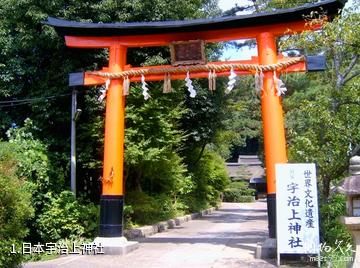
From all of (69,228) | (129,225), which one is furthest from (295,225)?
(129,225)

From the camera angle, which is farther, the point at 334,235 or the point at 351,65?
the point at 351,65

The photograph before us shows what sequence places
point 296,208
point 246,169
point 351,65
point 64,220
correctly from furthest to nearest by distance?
point 246,169, point 64,220, point 351,65, point 296,208

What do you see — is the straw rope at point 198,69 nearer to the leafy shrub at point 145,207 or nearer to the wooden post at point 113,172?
the wooden post at point 113,172

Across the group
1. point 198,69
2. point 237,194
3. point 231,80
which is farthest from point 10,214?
point 237,194

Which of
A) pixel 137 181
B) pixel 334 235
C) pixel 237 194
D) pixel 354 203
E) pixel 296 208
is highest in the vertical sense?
pixel 137 181

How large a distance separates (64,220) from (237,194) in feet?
116

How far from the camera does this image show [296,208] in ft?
31.1

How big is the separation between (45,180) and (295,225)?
6.88m

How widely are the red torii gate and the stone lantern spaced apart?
3.64 meters

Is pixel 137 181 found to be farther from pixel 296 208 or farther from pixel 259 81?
pixel 296 208

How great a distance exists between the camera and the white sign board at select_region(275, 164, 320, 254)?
9344 mm

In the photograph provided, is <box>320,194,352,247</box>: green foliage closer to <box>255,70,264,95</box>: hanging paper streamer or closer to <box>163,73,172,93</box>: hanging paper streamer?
<box>255,70,264,95</box>: hanging paper streamer

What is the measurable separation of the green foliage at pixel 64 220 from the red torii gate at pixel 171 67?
4.59 ft

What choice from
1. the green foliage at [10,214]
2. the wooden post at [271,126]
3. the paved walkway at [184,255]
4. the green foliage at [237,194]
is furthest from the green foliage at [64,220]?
the green foliage at [237,194]
